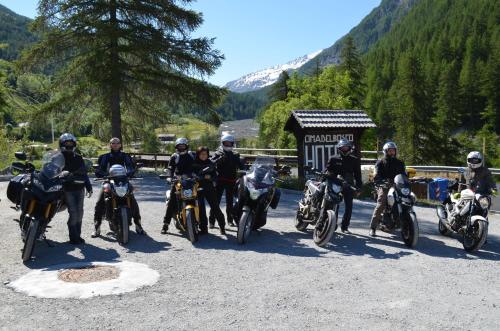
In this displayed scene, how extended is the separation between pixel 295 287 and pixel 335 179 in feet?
9.98

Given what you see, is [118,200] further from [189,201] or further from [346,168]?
[346,168]

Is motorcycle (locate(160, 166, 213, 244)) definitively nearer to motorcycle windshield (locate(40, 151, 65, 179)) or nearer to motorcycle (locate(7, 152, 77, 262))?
motorcycle (locate(7, 152, 77, 262))

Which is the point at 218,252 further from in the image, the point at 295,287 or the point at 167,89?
the point at 167,89

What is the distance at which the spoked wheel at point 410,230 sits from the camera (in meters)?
8.04

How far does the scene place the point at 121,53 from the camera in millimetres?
21172

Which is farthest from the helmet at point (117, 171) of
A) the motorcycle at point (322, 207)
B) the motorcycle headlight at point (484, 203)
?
the motorcycle headlight at point (484, 203)

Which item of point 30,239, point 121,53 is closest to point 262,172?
point 30,239

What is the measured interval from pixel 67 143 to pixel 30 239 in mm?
1769

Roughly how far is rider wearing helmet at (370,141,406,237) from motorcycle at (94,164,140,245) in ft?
14.3

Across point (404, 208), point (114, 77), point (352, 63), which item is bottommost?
point (404, 208)

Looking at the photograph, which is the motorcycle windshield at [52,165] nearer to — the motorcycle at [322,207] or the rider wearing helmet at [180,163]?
the rider wearing helmet at [180,163]

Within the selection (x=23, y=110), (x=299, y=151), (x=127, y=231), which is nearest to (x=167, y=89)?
(x=23, y=110)

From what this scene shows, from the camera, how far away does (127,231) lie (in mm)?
8266

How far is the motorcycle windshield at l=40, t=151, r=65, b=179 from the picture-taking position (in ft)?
24.4
